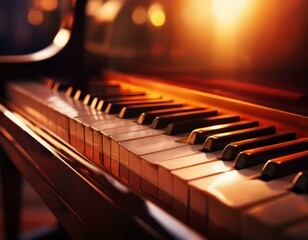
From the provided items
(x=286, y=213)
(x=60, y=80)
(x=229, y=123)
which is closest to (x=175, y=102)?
(x=229, y=123)

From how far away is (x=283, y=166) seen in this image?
1.65 feet

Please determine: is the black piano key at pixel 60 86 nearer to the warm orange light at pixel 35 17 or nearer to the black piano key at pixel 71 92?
the black piano key at pixel 71 92

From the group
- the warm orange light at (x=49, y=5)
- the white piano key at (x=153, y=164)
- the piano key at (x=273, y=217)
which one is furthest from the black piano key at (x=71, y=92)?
the warm orange light at (x=49, y=5)

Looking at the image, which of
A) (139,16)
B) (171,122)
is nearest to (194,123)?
(171,122)

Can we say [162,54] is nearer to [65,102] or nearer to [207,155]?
[65,102]

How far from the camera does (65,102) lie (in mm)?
1038

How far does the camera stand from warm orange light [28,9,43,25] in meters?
5.46

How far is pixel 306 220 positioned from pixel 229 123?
1.39 ft

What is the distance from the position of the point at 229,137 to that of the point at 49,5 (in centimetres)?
499

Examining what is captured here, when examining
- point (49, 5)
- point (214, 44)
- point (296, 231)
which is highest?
point (49, 5)

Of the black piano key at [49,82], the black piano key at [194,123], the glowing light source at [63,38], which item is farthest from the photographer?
the glowing light source at [63,38]

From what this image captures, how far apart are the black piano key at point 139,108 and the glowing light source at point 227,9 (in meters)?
0.39

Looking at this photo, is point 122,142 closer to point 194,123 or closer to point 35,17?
point 194,123

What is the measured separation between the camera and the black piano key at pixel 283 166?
50 cm
